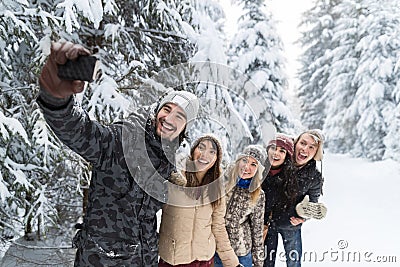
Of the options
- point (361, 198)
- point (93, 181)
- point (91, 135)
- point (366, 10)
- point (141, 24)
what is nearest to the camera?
point (91, 135)

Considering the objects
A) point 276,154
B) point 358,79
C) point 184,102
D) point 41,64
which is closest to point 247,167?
point 276,154

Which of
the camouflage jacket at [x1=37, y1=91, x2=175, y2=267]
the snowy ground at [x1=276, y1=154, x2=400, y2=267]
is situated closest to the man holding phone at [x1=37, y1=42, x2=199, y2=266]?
the camouflage jacket at [x1=37, y1=91, x2=175, y2=267]

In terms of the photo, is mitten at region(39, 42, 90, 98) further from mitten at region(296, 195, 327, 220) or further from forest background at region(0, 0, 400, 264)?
mitten at region(296, 195, 327, 220)

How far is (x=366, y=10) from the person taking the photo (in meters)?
→ 22.2

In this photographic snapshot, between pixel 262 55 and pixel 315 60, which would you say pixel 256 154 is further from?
pixel 315 60

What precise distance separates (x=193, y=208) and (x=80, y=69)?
1.54 metres

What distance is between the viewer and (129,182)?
7.52 ft

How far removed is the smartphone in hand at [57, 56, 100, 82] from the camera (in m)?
1.57

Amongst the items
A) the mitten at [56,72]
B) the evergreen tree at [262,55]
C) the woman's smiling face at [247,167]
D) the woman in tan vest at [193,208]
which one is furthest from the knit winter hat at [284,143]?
the evergreen tree at [262,55]

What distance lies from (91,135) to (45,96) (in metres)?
0.41

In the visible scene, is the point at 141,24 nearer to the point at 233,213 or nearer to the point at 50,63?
the point at 233,213

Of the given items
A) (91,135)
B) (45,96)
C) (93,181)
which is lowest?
(93,181)

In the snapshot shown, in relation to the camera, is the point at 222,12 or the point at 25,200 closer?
the point at 25,200

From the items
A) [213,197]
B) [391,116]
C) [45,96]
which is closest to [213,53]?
[213,197]
